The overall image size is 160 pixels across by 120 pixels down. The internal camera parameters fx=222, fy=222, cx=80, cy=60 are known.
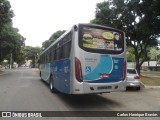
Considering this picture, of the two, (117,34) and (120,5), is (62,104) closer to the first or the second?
(117,34)

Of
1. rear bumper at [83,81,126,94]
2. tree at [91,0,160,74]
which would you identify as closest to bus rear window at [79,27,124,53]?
rear bumper at [83,81,126,94]

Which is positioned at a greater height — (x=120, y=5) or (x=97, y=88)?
(x=120, y=5)

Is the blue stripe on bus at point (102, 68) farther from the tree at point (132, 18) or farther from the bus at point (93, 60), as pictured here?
the tree at point (132, 18)

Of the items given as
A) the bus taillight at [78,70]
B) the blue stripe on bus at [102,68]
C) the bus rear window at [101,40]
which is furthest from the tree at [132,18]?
A: the bus taillight at [78,70]

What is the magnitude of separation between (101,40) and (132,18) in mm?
14422

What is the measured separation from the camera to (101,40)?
9.19 metres

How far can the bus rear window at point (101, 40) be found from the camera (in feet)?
28.9

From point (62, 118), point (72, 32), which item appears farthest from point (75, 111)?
point (72, 32)

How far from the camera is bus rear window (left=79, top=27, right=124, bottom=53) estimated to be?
880 cm

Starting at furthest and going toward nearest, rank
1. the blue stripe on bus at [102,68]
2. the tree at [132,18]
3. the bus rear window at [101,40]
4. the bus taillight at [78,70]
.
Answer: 1. the tree at [132,18]
2. the bus rear window at [101,40]
3. the blue stripe on bus at [102,68]
4. the bus taillight at [78,70]

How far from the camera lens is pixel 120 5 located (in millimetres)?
21812

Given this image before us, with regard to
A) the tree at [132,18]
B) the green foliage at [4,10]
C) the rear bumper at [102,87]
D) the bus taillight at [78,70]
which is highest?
the green foliage at [4,10]

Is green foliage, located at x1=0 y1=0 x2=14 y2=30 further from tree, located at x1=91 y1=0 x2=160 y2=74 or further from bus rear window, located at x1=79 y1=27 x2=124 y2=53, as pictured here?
bus rear window, located at x1=79 y1=27 x2=124 y2=53

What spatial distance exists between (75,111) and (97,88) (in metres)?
1.31
